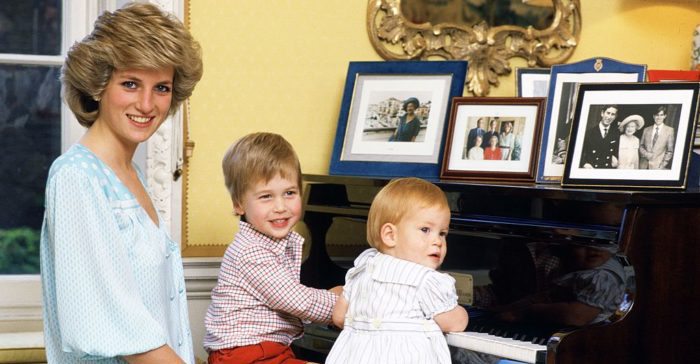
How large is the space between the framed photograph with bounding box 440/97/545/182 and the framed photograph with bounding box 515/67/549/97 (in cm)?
39

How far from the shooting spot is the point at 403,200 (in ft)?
7.79

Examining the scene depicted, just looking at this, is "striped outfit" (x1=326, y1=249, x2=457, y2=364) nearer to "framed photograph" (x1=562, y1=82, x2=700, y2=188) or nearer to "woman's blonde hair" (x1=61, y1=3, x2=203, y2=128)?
"framed photograph" (x1=562, y1=82, x2=700, y2=188)

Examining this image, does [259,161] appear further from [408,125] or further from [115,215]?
[408,125]

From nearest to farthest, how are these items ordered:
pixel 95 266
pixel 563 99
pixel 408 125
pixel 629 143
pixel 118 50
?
pixel 95 266 < pixel 118 50 < pixel 629 143 < pixel 563 99 < pixel 408 125

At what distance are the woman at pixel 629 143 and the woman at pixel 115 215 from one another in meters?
1.18

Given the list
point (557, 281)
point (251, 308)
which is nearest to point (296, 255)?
point (251, 308)

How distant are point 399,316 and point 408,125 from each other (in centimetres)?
103

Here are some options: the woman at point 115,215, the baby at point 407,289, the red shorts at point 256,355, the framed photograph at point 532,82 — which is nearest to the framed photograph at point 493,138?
the framed photograph at point 532,82

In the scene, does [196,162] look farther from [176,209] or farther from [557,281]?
[557,281]

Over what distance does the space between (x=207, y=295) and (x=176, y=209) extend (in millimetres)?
315

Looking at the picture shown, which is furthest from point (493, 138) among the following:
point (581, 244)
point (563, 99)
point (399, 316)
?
point (399, 316)

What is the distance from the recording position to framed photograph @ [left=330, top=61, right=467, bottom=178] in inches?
126

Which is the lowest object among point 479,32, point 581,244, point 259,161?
Result: point 581,244

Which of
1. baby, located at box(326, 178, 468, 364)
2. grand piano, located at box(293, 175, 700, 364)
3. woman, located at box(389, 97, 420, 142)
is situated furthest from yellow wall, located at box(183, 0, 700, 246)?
baby, located at box(326, 178, 468, 364)
